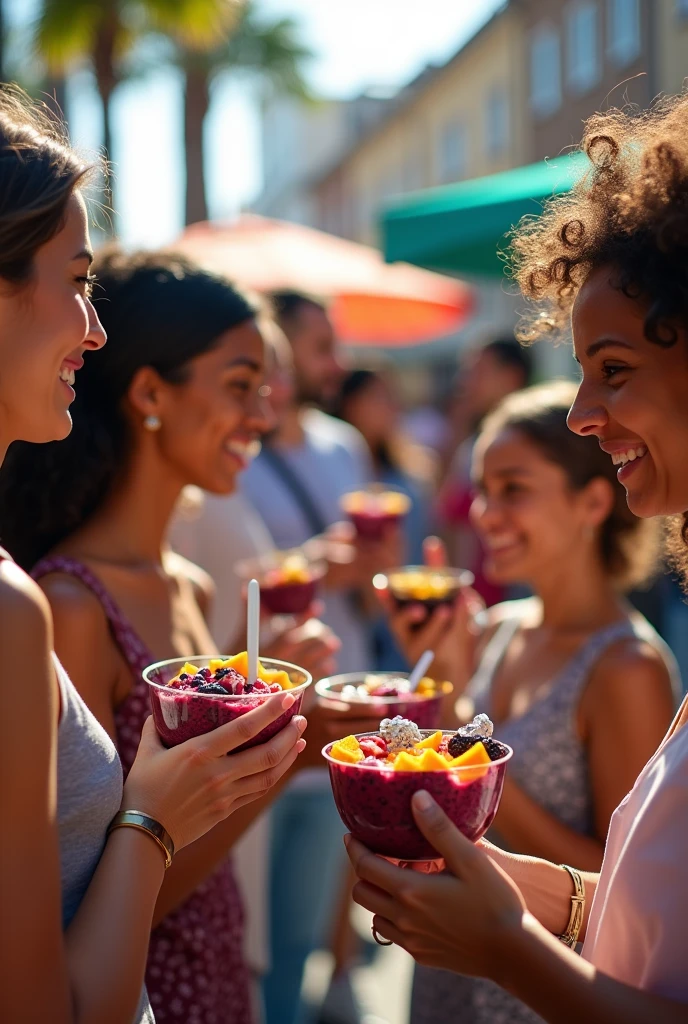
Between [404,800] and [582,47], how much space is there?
2213 cm

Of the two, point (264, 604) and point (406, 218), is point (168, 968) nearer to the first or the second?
point (264, 604)

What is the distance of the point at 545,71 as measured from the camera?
22.5 meters

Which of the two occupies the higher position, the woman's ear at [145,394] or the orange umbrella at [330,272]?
the orange umbrella at [330,272]

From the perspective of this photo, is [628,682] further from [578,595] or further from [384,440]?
[384,440]

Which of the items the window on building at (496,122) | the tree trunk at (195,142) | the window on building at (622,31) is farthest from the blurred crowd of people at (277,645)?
the window on building at (496,122)

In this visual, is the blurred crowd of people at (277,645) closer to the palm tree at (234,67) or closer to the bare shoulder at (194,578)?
the bare shoulder at (194,578)

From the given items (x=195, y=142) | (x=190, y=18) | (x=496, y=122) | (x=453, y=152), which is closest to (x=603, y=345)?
(x=190, y=18)

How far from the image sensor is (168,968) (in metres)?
2.33

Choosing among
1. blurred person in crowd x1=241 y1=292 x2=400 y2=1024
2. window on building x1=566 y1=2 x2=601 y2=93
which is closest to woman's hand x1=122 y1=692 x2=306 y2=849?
blurred person in crowd x1=241 y1=292 x2=400 y2=1024

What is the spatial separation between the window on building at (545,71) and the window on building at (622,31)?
8.07 feet

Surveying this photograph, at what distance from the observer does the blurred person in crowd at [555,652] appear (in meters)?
2.62

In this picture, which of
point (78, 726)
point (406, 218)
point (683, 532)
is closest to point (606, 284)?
point (683, 532)

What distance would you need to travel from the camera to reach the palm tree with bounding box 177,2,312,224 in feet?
56.4

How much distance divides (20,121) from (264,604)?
1.92 meters
